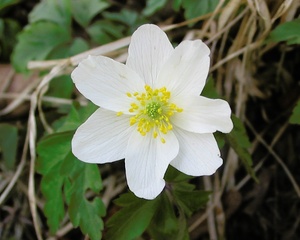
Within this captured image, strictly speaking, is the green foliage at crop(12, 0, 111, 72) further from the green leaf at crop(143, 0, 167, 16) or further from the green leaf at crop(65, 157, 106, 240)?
the green leaf at crop(65, 157, 106, 240)

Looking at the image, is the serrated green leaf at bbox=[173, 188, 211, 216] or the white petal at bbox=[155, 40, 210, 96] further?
the serrated green leaf at bbox=[173, 188, 211, 216]

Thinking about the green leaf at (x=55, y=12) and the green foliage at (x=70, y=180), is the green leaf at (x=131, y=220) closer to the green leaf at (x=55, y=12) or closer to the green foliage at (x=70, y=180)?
the green foliage at (x=70, y=180)

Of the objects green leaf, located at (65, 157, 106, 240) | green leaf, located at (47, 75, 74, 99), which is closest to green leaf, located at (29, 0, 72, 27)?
green leaf, located at (47, 75, 74, 99)

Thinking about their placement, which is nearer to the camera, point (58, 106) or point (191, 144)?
point (191, 144)

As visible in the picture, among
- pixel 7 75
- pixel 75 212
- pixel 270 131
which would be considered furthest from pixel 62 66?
pixel 270 131

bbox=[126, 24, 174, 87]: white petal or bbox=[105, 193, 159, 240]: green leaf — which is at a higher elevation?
bbox=[126, 24, 174, 87]: white petal

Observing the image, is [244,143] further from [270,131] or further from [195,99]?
[270,131]

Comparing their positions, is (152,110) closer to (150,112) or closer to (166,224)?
(150,112)
